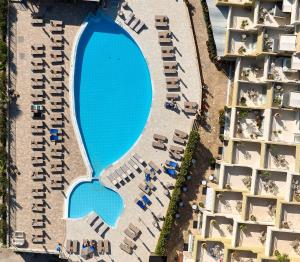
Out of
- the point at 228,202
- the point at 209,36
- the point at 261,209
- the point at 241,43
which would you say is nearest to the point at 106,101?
the point at 209,36

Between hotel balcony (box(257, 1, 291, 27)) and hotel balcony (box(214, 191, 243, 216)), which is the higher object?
hotel balcony (box(257, 1, 291, 27))

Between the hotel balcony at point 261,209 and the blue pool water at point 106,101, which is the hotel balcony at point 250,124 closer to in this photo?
the hotel balcony at point 261,209

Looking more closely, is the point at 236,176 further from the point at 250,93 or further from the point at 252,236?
the point at 250,93

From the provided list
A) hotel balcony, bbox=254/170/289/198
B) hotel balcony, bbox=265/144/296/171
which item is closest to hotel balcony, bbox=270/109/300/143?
hotel balcony, bbox=265/144/296/171

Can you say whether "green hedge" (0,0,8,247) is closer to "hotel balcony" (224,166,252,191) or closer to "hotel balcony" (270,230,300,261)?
"hotel balcony" (224,166,252,191)

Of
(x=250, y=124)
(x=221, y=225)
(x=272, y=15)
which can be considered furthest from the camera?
(x=250, y=124)
